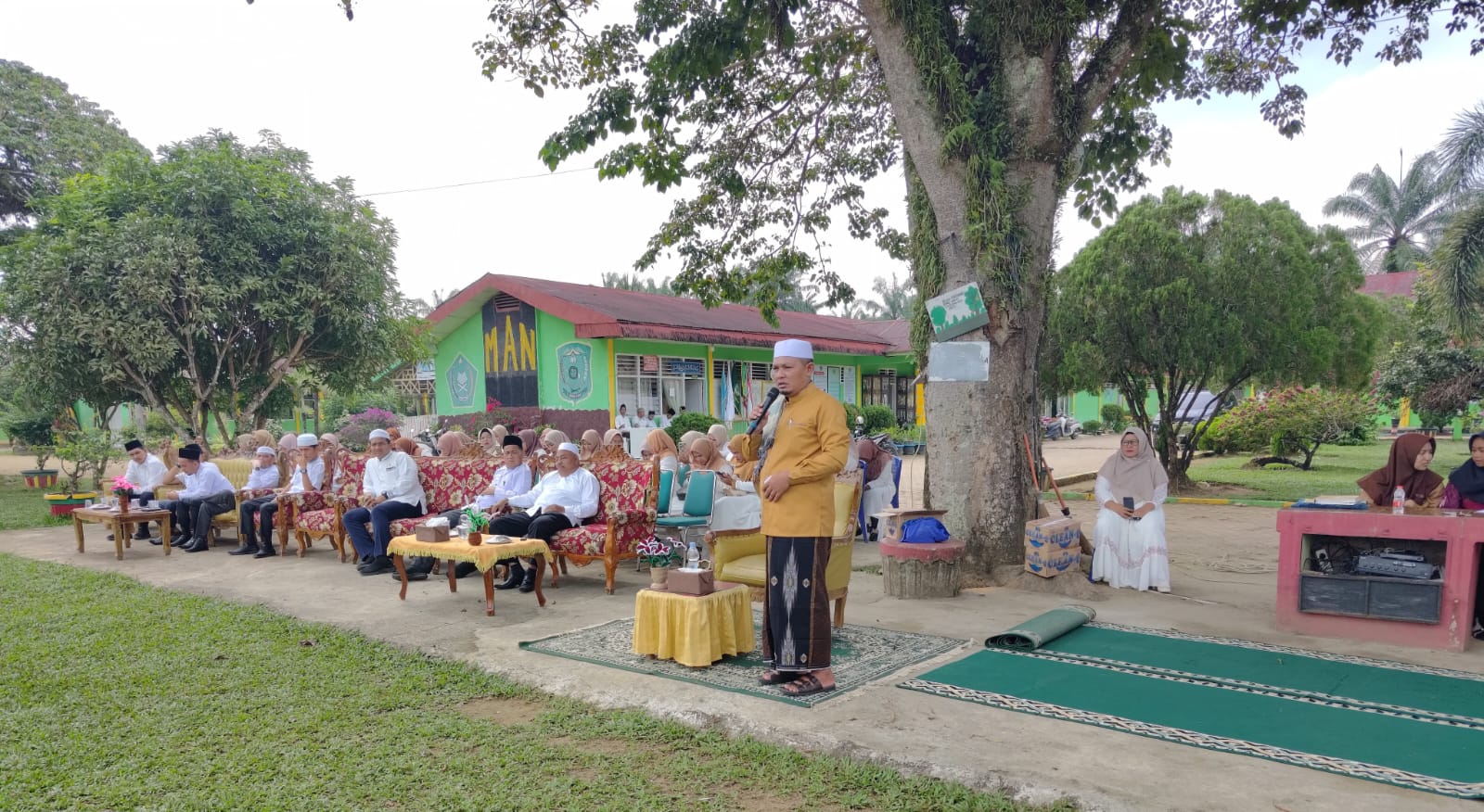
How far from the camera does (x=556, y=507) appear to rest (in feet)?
23.9

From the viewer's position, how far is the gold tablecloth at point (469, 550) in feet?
20.4

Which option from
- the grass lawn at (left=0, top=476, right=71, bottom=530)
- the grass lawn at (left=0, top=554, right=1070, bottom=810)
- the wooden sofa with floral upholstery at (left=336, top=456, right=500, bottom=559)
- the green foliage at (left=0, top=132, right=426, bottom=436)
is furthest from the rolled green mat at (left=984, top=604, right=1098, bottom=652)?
the grass lawn at (left=0, top=476, right=71, bottom=530)

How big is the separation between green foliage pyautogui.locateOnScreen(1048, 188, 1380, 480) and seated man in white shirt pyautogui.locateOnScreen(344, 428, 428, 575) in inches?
368

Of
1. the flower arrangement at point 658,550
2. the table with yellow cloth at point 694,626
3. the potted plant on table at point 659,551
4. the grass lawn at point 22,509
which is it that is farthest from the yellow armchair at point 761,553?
the grass lawn at point 22,509

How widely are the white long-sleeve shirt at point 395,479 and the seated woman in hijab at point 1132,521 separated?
618cm

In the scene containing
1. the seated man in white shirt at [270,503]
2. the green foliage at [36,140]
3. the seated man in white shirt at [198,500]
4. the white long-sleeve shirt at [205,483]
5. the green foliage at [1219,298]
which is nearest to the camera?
the seated man in white shirt at [270,503]

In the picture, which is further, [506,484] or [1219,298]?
[1219,298]

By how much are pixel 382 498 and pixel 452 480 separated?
2.12 feet

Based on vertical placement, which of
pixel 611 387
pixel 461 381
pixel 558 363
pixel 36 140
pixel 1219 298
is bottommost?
pixel 611 387

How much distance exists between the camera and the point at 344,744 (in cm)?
394

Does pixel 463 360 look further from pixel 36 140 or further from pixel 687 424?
pixel 36 140

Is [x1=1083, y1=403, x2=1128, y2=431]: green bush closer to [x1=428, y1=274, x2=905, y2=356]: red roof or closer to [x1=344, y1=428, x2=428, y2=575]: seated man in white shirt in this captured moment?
[x1=428, y1=274, x2=905, y2=356]: red roof

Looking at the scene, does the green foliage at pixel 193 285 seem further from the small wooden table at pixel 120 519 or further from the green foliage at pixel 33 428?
the green foliage at pixel 33 428

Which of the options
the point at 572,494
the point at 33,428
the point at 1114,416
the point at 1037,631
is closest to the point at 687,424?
the point at 572,494
